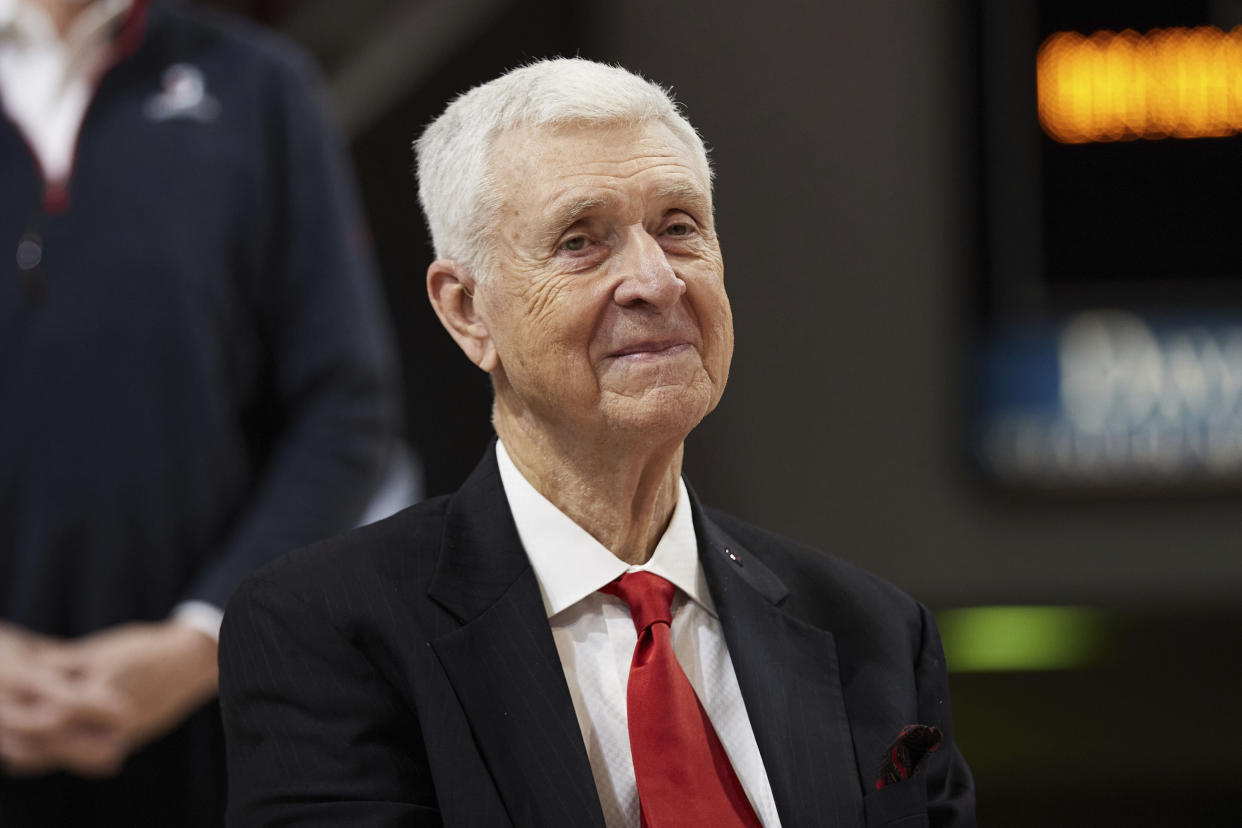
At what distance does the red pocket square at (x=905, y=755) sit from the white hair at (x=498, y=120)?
52cm

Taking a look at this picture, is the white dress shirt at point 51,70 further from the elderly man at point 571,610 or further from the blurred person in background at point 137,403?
the elderly man at point 571,610

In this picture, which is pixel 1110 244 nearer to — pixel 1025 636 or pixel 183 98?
pixel 1025 636

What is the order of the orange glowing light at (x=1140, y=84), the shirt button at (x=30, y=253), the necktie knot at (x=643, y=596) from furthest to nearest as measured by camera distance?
the orange glowing light at (x=1140, y=84)
the shirt button at (x=30, y=253)
the necktie knot at (x=643, y=596)

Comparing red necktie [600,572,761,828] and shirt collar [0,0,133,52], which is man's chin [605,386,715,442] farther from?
shirt collar [0,0,133,52]

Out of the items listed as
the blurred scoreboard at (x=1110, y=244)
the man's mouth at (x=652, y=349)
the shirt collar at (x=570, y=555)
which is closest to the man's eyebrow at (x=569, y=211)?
the man's mouth at (x=652, y=349)

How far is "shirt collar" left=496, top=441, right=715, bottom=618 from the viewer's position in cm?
130

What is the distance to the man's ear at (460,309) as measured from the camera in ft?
4.40

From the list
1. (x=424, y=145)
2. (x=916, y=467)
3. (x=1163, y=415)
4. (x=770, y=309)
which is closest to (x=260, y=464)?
(x=424, y=145)

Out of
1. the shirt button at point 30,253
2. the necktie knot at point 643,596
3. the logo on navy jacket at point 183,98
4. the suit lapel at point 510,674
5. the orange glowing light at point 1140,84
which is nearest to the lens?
the suit lapel at point 510,674

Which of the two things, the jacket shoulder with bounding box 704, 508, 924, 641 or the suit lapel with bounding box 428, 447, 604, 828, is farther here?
the jacket shoulder with bounding box 704, 508, 924, 641

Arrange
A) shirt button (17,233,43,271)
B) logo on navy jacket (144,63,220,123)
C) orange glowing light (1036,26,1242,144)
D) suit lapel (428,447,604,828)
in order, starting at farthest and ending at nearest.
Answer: orange glowing light (1036,26,1242,144) → logo on navy jacket (144,63,220,123) → shirt button (17,233,43,271) → suit lapel (428,447,604,828)

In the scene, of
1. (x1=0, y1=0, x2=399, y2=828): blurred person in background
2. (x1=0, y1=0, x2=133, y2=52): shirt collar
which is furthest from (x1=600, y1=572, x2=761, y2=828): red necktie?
(x1=0, y1=0, x2=133, y2=52): shirt collar

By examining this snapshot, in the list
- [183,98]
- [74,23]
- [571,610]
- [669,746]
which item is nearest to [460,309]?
[571,610]

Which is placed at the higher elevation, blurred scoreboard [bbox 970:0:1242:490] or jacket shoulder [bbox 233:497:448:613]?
jacket shoulder [bbox 233:497:448:613]
